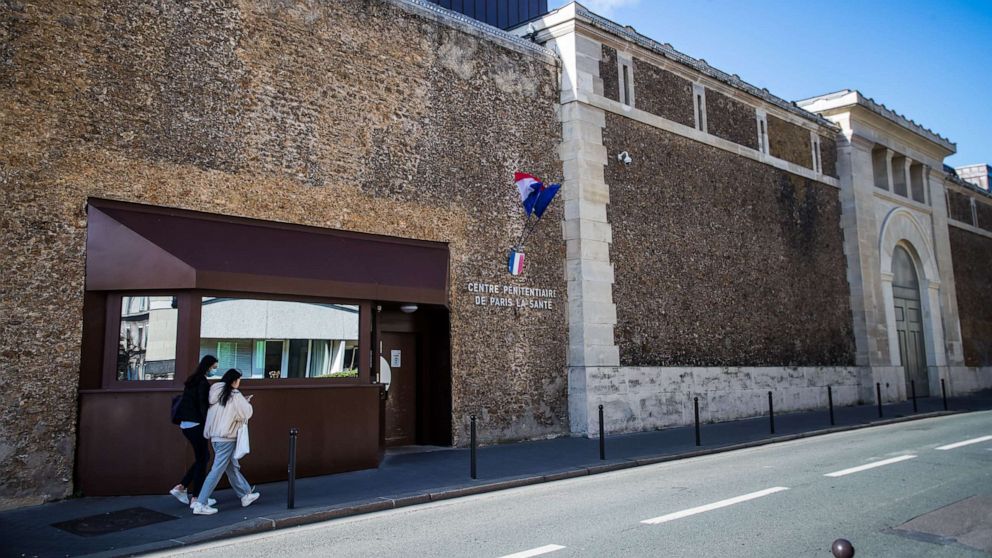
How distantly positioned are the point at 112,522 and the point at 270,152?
6.21 meters

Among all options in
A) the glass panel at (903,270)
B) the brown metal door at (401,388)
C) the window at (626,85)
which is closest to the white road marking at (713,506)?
the brown metal door at (401,388)

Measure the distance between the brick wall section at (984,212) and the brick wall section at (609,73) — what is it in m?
26.6

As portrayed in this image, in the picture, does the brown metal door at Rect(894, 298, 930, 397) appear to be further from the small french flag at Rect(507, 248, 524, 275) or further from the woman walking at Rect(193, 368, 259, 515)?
the woman walking at Rect(193, 368, 259, 515)

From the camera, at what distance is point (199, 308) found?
11086mm

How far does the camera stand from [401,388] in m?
15.4

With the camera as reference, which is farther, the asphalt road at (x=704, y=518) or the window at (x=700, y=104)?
the window at (x=700, y=104)

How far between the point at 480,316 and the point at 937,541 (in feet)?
31.2

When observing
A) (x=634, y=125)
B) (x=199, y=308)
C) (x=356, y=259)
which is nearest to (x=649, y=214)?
(x=634, y=125)

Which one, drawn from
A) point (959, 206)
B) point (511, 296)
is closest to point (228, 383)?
point (511, 296)

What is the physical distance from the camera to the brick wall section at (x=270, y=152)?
10141 mm

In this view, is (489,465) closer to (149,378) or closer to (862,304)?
(149,378)

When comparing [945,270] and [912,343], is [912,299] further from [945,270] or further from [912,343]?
[945,270]

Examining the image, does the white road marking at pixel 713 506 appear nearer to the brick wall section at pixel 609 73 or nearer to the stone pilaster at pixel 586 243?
the stone pilaster at pixel 586 243

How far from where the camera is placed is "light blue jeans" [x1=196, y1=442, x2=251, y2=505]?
938 centimetres
